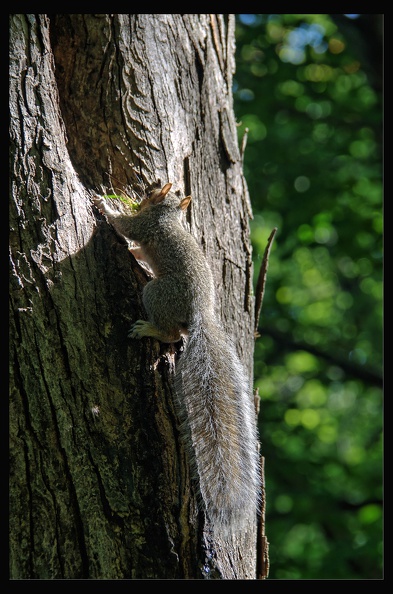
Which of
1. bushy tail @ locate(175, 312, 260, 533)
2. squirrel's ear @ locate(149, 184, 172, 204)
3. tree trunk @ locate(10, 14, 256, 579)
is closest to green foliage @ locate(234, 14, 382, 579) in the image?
tree trunk @ locate(10, 14, 256, 579)

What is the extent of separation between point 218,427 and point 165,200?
1208mm

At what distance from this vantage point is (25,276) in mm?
2443

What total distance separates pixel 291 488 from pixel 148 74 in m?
4.21

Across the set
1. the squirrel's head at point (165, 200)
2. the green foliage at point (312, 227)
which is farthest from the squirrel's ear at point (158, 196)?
the green foliage at point (312, 227)

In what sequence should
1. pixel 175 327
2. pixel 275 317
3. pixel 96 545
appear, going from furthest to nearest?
pixel 275 317 → pixel 175 327 → pixel 96 545

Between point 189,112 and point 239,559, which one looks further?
point 189,112

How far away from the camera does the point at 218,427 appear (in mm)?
2430

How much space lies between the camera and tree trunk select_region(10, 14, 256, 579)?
2230 mm

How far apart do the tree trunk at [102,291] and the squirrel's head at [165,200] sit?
0.07 metres

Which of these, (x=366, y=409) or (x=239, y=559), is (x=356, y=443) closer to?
(x=366, y=409)

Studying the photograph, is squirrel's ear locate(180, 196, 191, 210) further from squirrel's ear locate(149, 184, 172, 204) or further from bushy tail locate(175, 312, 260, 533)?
bushy tail locate(175, 312, 260, 533)

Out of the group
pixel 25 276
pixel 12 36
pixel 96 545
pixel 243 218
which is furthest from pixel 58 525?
pixel 12 36

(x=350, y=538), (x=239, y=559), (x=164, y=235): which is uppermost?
(x=164, y=235)

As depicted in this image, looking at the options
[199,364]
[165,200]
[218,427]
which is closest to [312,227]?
[165,200]
